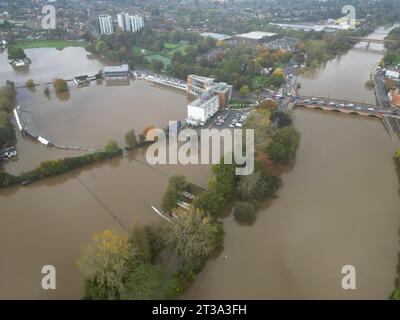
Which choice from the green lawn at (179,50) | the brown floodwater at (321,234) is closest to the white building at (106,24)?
the green lawn at (179,50)

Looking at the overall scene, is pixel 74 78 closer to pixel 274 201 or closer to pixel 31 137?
pixel 31 137

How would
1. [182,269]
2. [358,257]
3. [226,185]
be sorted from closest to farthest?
1. [182,269]
2. [358,257]
3. [226,185]

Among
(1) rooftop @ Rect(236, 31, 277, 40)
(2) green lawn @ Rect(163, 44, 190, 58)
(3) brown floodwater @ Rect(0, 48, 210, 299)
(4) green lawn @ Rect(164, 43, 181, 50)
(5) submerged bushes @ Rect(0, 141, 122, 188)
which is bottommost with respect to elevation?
(3) brown floodwater @ Rect(0, 48, 210, 299)

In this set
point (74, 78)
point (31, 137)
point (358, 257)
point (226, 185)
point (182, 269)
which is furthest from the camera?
point (74, 78)

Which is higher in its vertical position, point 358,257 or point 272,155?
point 272,155

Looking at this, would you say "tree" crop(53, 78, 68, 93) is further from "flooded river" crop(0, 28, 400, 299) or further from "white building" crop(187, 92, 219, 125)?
"white building" crop(187, 92, 219, 125)

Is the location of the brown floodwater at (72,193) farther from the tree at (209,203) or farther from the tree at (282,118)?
the tree at (282,118)

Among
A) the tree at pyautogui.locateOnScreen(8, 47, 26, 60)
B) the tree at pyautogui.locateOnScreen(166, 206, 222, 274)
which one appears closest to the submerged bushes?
the tree at pyautogui.locateOnScreen(166, 206, 222, 274)

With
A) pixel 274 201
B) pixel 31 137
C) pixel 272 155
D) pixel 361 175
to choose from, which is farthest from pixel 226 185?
pixel 31 137
